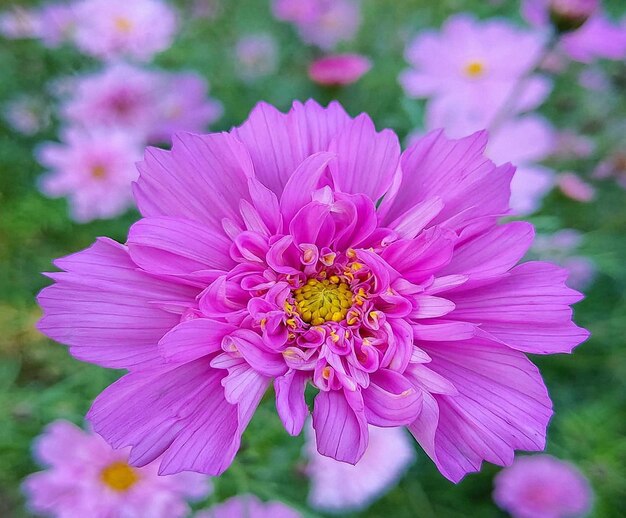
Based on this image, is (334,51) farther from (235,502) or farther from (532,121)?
(235,502)

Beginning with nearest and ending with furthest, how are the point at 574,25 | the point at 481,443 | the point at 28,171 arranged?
the point at 481,443 → the point at 574,25 → the point at 28,171

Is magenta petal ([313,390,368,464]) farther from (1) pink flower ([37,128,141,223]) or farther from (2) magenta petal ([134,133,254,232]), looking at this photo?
(1) pink flower ([37,128,141,223])

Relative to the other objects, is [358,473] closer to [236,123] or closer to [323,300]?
[323,300]

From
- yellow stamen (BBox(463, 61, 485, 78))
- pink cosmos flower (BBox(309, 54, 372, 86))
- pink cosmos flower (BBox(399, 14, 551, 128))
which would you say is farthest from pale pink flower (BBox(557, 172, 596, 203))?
pink cosmos flower (BBox(309, 54, 372, 86))

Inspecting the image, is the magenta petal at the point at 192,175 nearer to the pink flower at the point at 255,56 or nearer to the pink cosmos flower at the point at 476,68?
the pink cosmos flower at the point at 476,68

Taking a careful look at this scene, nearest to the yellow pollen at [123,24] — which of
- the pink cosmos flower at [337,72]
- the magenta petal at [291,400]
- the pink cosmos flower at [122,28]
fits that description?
the pink cosmos flower at [122,28]

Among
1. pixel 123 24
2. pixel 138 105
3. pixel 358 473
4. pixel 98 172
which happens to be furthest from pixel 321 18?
pixel 358 473

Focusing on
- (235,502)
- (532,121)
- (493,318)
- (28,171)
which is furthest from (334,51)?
(493,318)
